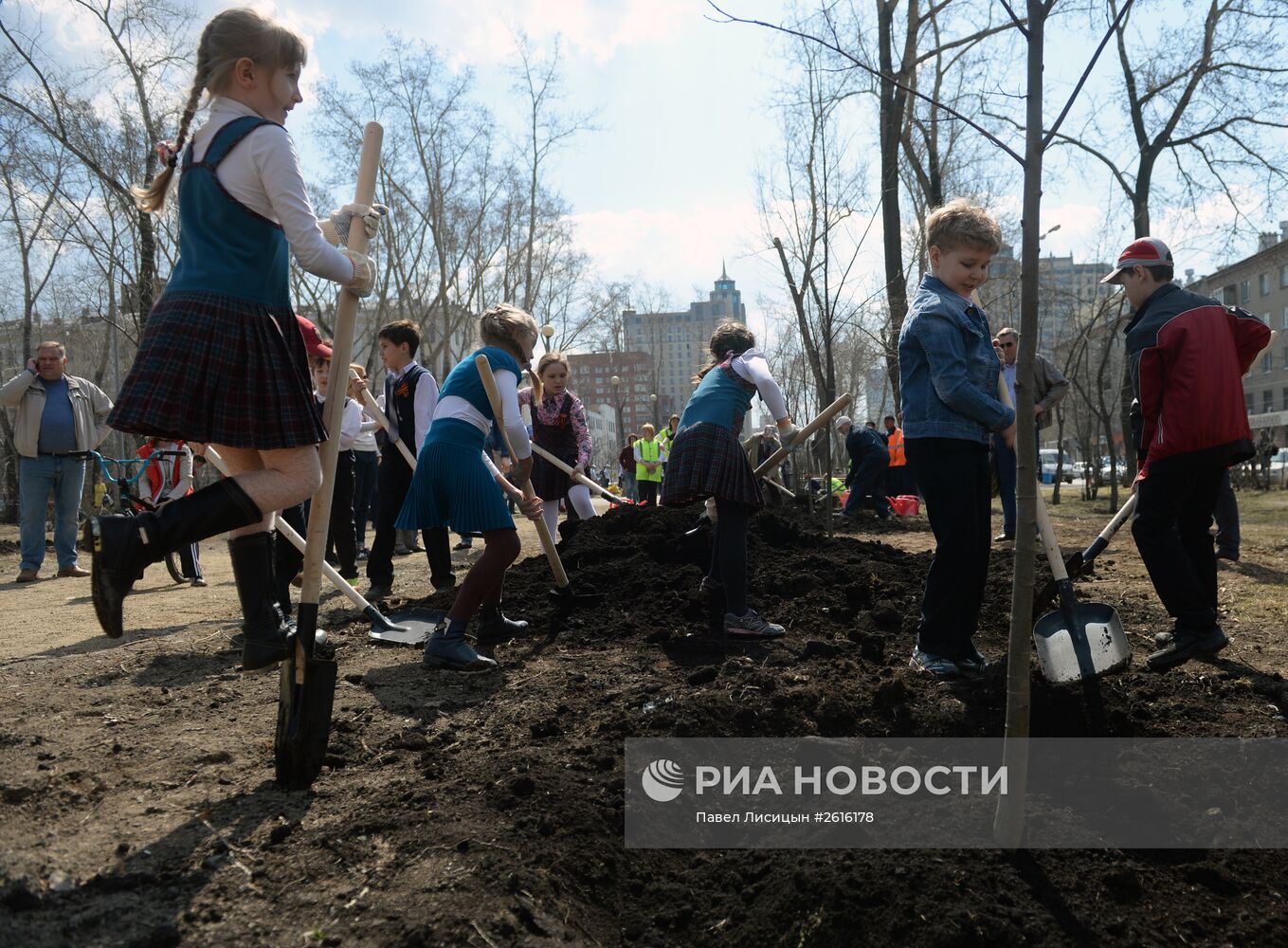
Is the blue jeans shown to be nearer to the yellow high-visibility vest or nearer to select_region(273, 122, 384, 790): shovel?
select_region(273, 122, 384, 790): shovel

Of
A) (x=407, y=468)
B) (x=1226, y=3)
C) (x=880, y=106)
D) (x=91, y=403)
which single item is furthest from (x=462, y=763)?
(x=1226, y=3)

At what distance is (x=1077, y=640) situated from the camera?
327 cm

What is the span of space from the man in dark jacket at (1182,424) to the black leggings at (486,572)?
2.60 meters

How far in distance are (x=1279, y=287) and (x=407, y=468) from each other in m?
63.0

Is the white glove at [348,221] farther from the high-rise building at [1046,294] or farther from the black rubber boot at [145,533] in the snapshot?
the high-rise building at [1046,294]

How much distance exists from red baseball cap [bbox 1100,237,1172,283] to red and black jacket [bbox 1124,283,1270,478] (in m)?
0.20

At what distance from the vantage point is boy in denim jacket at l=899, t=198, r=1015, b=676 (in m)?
3.43

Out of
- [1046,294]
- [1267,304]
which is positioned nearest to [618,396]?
[1046,294]

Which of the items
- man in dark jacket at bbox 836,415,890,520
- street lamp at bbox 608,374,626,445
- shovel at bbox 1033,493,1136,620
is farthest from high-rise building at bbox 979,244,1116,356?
shovel at bbox 1033,493,1136,620

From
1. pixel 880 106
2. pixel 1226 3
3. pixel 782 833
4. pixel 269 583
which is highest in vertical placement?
pixel 1226 3

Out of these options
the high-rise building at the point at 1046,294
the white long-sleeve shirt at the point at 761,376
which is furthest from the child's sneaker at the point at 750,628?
the high-rise building at the point at 1046,294

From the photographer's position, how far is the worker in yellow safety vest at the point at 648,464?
18.1m

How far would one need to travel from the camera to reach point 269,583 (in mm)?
2729

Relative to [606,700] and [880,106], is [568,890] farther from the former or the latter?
[880,106]
